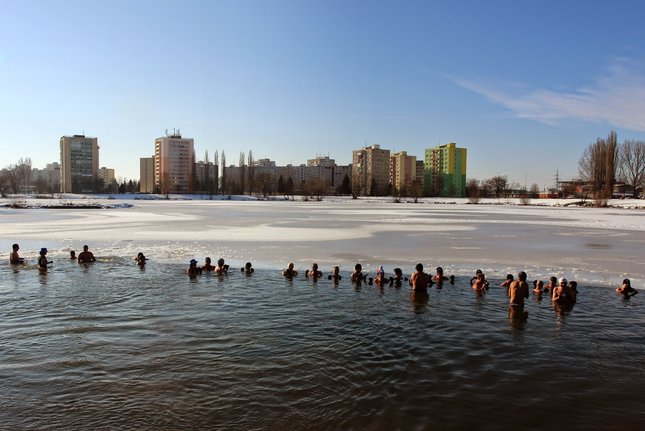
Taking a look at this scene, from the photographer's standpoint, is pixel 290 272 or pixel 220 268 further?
pixel 220 268

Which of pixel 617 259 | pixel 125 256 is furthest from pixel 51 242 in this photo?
pixel 617 259

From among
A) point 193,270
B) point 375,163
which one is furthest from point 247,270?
point 375,163

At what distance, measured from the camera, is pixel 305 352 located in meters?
7.66

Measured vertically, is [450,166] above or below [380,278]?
above

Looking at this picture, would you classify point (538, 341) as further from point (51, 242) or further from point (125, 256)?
point (51, 242)

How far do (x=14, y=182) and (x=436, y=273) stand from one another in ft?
383

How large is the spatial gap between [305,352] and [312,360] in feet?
1.16

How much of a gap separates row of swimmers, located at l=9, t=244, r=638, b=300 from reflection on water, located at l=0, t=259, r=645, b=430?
0.32m

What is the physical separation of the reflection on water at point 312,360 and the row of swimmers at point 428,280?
320 millimetres

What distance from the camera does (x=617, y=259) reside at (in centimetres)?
1689

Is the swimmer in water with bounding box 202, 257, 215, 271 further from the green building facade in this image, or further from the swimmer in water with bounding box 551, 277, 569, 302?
the green building facade

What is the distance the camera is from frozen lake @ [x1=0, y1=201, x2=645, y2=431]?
568cm

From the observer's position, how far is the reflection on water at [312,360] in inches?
223

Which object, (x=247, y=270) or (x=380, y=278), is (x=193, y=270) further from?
(x=380, y=278)
